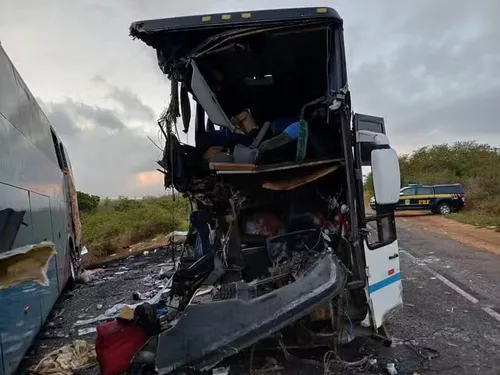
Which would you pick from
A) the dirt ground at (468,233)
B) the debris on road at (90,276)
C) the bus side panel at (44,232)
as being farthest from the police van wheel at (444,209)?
the bus side panel at (44,232)

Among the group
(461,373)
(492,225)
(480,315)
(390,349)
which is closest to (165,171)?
(390,349)

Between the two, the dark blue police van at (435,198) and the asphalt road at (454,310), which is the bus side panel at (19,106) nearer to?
the asphalt road at (454,310)

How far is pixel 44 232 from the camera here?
5934mm

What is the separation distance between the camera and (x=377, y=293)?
412 centimetres

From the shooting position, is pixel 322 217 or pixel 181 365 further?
pixel 322 217

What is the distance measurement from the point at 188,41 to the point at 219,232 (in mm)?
2226

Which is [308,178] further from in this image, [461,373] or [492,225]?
[492,225]

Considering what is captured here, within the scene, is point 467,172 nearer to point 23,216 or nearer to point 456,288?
point 456,288

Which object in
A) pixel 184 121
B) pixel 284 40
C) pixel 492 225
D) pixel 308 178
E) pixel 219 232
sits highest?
pixel 284 40

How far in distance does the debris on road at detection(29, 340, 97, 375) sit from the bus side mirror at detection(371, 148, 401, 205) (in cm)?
339

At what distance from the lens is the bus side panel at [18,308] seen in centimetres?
362

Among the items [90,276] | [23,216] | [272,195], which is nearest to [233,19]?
[272,195]

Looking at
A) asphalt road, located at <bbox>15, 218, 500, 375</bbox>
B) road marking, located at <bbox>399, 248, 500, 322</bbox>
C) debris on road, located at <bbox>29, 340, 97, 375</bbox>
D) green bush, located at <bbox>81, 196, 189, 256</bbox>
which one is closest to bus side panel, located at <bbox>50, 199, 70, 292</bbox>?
asphalt road, located at <bbox>15, 218, 500, 375</bbox>

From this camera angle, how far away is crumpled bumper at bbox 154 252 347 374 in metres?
3.36
